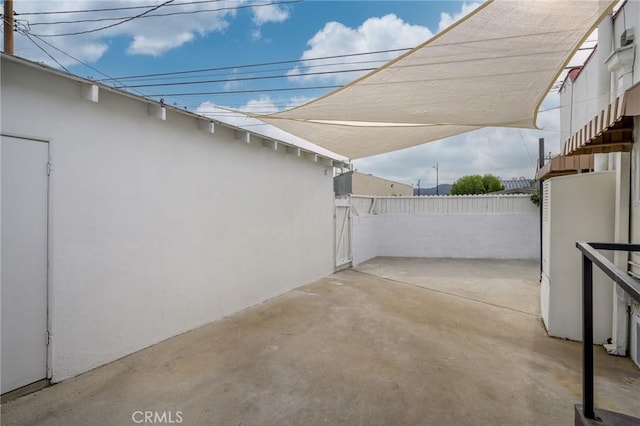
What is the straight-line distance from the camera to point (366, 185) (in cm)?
1825

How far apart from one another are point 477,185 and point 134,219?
77.9 feet

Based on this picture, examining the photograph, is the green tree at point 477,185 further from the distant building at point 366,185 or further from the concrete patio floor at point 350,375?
the concrete patio floor at point 350,375

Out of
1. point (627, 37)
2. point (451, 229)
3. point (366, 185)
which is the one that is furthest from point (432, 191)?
point (627, 37)

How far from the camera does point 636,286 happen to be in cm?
100

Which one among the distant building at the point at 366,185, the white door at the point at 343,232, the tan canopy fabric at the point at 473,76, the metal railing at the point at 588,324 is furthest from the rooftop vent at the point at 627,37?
the white door at the point at 343,232

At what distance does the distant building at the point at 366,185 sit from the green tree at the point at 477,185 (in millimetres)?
3831

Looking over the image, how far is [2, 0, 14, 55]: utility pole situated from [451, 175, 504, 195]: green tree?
2339 centimetres

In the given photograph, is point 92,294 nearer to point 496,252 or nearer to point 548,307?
point 548,307

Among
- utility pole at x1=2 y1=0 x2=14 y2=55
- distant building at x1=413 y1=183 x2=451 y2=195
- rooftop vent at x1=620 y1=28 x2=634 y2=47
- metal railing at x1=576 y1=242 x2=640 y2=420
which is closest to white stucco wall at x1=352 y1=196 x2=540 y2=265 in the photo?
rooftop vent at x1=620 y1=28 x2=634 y2=47

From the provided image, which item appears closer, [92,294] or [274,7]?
[92,294]

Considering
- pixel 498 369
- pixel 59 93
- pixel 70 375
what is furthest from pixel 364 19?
pixel 70 375

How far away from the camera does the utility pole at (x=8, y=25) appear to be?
554cm

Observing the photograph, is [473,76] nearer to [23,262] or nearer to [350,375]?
[350,375]

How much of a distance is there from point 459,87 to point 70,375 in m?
4.95
